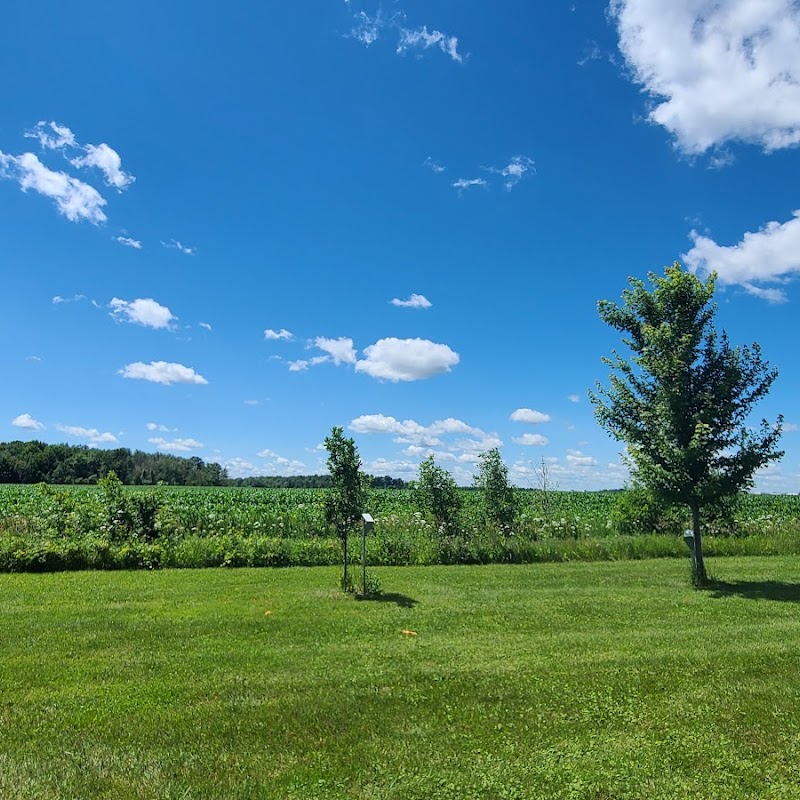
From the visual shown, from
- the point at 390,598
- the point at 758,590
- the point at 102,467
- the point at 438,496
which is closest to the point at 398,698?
the point at 390,598

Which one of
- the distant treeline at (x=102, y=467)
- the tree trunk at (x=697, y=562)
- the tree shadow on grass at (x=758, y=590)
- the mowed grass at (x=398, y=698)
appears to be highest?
the distant treeline at (x=102, y=467)

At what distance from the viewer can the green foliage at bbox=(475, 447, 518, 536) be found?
18141 millimetres

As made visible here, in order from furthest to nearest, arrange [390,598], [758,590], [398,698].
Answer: [758,590] → [390,598] → [398,698]

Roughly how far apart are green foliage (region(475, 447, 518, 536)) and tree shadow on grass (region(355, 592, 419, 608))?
841 centimetres

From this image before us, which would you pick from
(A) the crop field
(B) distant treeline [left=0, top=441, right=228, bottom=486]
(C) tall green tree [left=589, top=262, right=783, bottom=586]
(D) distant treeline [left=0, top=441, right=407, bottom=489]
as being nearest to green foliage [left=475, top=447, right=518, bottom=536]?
(A) the crop field

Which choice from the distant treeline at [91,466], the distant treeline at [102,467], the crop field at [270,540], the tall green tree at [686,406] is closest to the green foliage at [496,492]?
the crop field at [270,540]

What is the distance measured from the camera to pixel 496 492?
18297 mm

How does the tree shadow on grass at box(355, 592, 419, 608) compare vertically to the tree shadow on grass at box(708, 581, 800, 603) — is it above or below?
below

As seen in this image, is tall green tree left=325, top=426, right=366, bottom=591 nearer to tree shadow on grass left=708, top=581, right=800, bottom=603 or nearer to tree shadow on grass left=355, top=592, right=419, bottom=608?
tree shadow on grass left=355, top=592, right=419, bottom=608

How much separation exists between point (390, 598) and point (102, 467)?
8152cm

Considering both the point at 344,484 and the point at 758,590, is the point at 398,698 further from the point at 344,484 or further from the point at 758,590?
the point at 758,590

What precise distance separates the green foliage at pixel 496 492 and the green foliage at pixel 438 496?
89 centimetres

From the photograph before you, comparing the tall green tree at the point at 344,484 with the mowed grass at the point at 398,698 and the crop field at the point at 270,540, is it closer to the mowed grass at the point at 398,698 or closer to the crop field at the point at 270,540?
the crop field at the point at 270,540

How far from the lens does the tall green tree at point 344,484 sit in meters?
10.3
